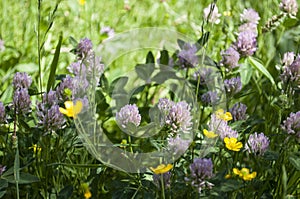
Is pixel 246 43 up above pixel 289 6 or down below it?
below

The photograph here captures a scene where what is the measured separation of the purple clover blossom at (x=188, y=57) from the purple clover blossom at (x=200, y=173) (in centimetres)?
49

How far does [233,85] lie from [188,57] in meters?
0.17

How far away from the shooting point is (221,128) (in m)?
1.17

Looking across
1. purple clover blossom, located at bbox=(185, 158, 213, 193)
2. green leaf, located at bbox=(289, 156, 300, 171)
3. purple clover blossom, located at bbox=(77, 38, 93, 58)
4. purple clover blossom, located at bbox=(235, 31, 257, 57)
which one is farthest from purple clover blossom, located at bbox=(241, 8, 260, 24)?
purple clover blossom, located at bbox=(185, 158, 213, 193)

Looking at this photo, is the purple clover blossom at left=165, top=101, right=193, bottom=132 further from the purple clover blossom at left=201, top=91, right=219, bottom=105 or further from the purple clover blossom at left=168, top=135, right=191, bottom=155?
the purple clover blossom at left=201, top=91, right=219, bottom=105

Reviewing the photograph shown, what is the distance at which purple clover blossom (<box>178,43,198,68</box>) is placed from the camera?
1484mm

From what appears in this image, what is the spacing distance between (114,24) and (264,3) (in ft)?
2.26

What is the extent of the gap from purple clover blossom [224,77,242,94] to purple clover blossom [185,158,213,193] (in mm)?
377

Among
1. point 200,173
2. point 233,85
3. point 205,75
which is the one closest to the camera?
point 200,173

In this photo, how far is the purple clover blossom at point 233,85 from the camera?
1.37m

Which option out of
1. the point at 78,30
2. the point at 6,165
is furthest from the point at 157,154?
the point at 78,30

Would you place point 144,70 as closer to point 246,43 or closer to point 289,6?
point 246,43

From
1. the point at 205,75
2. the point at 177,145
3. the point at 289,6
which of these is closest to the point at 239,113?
the point at 205,75

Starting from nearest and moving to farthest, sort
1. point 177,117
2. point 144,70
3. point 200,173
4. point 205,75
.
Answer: point 200,173, point 177,117, point 205,75, point 144,70
